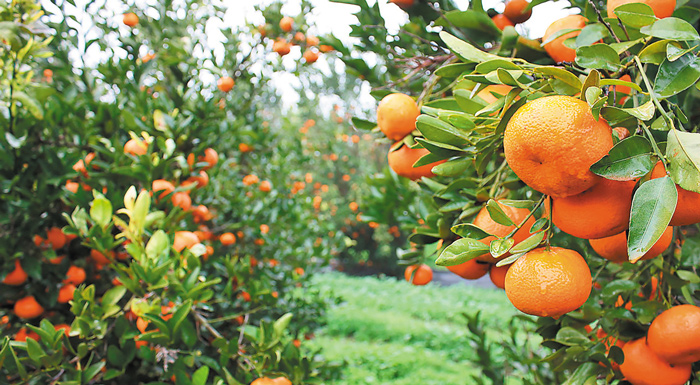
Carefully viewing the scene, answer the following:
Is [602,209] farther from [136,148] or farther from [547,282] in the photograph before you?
[136,148]

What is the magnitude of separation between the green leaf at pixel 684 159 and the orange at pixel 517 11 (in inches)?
20.7

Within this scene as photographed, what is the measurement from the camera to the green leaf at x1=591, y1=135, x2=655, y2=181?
1.31ft

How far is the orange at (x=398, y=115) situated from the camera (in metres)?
0.70

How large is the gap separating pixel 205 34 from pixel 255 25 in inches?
14.0

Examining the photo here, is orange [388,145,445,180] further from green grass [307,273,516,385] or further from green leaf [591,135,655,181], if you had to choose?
green grass [307,273,516,385]

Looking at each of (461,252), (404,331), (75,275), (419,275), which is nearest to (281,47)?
(75,275)

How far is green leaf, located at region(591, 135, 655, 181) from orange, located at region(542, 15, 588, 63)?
30 cm

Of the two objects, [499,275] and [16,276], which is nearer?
[499,275]

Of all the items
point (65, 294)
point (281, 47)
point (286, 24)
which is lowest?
point (65, 294)

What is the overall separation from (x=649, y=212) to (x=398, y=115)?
40 centimetres

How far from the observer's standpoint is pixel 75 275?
1212 mm

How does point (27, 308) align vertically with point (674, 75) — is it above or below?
below

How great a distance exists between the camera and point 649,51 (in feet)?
1.58

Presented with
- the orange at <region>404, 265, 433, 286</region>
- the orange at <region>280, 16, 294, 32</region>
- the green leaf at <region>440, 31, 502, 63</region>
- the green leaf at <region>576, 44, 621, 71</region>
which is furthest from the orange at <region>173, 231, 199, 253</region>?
the orange at <region>280, 16, 294, 32</region>
